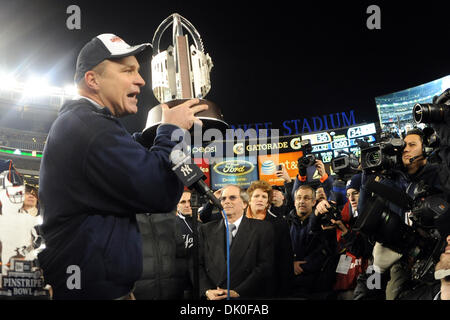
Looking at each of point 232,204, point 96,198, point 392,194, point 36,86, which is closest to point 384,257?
point 392,194

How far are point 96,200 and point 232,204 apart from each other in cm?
306

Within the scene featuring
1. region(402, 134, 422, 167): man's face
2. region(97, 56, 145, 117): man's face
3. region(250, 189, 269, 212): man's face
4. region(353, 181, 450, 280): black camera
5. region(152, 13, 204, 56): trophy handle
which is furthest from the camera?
region(250, 189, 269, 212): man's face

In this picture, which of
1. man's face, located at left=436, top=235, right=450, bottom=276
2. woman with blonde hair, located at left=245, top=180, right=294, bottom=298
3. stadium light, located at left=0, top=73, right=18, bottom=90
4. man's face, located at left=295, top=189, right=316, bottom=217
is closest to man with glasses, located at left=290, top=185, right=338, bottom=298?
man's face, located at left=295, top=189, right=316, bottom=217

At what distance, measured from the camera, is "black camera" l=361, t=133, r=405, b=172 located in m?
3.58

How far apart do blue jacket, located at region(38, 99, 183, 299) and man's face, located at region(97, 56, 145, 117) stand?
0.59 feet

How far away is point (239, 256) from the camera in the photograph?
13.8 feet

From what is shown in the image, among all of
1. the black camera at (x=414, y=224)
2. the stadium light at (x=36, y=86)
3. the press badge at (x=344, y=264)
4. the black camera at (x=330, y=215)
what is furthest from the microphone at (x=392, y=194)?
the stadium light at (x=36, y=86)

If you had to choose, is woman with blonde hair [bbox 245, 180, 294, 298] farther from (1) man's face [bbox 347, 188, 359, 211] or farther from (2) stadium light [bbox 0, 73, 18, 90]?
(2) stadium light [bbox 0, 73, 18, 90]

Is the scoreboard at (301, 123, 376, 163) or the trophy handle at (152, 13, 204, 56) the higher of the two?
the scoreboard at (301, 123, 376, 163)
